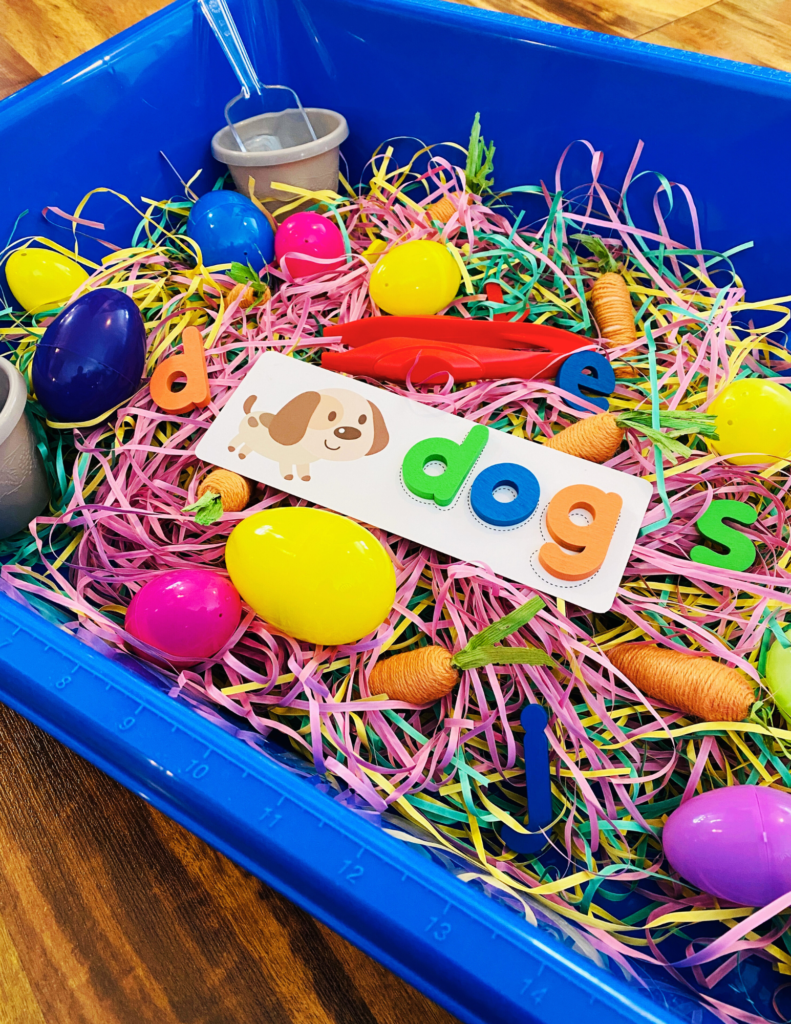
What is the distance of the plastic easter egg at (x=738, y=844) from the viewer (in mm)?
445

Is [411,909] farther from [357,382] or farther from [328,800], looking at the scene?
[357,382]

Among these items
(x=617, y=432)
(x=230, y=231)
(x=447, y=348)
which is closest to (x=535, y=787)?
(x=617, y=432)

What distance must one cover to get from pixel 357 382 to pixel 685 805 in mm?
460

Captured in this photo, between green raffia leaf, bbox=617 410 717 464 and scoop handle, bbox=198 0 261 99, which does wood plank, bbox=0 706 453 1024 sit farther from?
scoop handle, bbox=198 0 261 99

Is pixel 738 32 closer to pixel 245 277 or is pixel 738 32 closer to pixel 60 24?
pixel 245 277

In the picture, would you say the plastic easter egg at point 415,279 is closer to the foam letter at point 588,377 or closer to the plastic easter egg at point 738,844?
the foam letter at point 588,377

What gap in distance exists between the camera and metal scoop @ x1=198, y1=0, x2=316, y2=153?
2.75ft

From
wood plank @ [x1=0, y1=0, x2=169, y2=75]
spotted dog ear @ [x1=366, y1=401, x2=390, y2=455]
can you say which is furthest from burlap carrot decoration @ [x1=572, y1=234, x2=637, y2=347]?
wood plank @ [x1=0, y1=0, x2=169, y2=75]

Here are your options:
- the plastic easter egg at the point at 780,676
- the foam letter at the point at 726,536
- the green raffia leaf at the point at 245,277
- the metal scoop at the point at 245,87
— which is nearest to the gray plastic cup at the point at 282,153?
the metal scoop at the point at 245,87

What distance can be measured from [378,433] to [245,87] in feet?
1.79

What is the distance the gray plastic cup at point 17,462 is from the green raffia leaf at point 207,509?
149 mm

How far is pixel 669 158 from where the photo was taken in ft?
2.54

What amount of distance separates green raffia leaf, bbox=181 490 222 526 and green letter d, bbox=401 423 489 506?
17 centimetres

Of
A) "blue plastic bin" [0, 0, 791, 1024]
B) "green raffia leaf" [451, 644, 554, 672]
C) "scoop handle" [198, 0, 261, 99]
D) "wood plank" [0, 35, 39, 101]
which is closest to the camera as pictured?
→ "blue plastic bin" [0, 0, 791, 1024]
